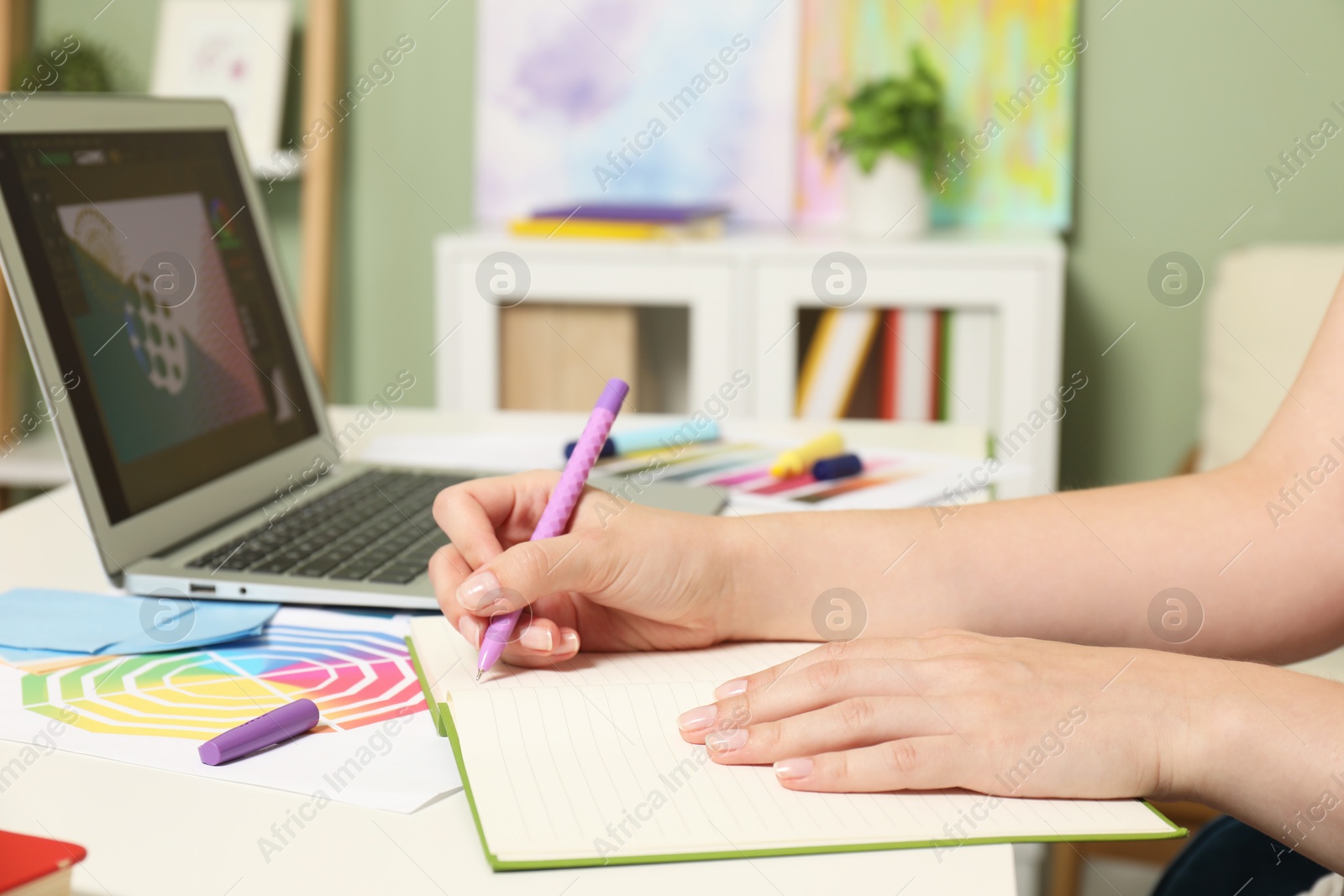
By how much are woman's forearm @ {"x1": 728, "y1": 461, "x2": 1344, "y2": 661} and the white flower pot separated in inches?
57.5

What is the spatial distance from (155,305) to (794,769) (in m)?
0.60

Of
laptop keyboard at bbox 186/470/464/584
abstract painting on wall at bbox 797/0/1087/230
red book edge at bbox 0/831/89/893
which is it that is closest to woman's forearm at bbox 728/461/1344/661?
laptop keyboard at bbox 186/470/464/584

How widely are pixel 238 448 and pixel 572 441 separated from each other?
0.37 m

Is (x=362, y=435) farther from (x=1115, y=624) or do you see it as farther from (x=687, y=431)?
(x=1115, y=624)

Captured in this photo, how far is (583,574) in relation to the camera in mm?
652

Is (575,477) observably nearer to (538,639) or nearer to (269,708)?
(538,639)

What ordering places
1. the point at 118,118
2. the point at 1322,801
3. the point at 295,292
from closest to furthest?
the point at 1322,801, the point at 118,118, the point at 295,292

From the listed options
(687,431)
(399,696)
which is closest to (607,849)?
(399,696)

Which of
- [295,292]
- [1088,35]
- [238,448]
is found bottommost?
[295,292]

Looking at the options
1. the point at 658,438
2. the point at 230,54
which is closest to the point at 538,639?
the point at 658,438

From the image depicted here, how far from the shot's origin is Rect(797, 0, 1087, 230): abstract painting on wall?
2.23 meters

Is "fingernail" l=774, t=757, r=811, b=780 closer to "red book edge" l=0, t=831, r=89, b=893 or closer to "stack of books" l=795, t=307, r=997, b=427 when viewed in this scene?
"red book edge" l=0, t=831, r=89, b=893

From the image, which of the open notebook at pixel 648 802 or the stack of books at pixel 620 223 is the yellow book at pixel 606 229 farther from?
the open notebook at pixel 648 802

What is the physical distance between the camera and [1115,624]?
74 cm
